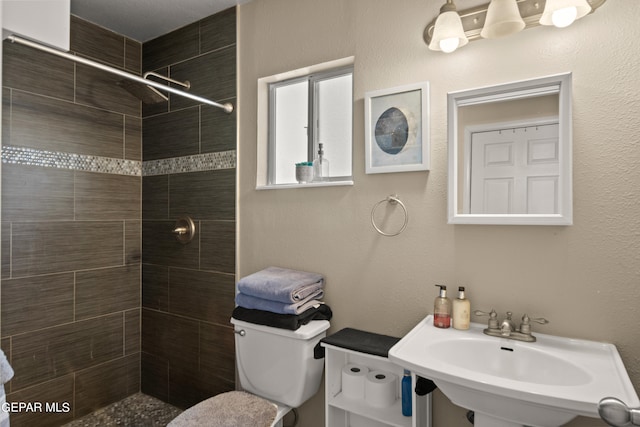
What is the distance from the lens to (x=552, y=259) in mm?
1388

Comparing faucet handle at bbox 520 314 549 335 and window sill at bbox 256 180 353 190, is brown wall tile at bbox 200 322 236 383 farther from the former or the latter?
faucet handle at bbox 520 314 549 335

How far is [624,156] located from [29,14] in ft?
6.78

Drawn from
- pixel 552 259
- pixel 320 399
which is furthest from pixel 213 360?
pixel 552 259

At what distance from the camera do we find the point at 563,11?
1.27 metres

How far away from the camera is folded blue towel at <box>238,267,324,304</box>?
170 centimetres

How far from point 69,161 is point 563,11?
2546 mm

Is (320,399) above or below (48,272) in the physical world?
below

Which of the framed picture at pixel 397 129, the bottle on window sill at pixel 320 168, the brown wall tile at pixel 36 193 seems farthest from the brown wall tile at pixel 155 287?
the framed picture at pixel 397 129

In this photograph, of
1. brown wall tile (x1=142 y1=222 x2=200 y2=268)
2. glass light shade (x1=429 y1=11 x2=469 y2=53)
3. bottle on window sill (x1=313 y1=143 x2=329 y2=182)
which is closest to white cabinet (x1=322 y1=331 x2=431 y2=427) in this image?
bottle on window sill (x1=313 y1=143 x2=329 y2=182)

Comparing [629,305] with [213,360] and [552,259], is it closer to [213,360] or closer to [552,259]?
[552,259]

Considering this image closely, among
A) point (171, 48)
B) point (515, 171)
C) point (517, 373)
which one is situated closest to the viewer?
point (517, 373)

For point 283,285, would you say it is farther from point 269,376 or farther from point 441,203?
point 441,203

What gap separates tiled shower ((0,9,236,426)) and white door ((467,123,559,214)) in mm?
1345

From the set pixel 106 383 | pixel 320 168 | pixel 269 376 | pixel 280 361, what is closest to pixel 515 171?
pixel 320 168
